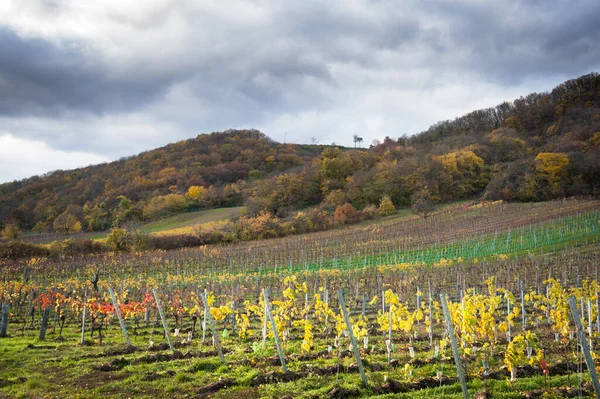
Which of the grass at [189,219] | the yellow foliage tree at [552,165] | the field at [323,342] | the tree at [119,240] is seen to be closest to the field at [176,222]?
the grass at [189,219]

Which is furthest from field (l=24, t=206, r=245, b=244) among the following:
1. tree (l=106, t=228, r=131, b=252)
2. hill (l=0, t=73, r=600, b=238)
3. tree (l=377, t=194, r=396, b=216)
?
tree (l=377, t=194, r=396, b=216)

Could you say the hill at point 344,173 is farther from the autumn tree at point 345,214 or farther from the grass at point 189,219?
the grass at point 189,219

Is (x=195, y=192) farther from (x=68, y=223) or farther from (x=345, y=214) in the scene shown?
(x=345, y=214)

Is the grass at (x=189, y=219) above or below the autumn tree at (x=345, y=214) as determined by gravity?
above

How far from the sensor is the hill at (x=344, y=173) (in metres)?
61.7

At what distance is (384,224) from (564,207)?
19564mm

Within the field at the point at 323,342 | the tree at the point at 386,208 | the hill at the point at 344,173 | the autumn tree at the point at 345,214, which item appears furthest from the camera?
the hill at the point at 344,173

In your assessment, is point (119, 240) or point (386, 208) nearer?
point (119, 240)

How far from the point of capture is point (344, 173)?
77.4 metres

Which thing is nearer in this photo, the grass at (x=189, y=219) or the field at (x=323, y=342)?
the field at (x=323, y=342)

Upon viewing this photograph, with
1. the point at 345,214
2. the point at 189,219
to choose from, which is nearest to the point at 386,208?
the point at 345,214

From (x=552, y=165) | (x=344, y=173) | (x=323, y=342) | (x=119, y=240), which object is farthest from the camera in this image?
(x=344, y=173)

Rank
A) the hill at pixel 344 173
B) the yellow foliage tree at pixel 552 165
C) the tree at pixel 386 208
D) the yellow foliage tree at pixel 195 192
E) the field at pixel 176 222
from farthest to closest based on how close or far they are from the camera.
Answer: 1. the yellow foliage tree at pixel 195 192
2. the field at pixel 176 222
3. the hill at pixel 344 173
4. the tree at pixel 386 208
5. the yellow foliage tree at pixel 552 165

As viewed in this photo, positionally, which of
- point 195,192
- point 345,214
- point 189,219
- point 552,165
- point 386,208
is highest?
point 195,192
